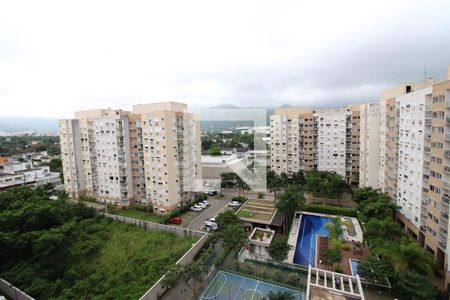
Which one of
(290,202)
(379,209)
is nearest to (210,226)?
(290,202)

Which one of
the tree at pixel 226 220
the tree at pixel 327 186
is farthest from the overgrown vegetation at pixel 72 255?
the tree at pixel 327 186

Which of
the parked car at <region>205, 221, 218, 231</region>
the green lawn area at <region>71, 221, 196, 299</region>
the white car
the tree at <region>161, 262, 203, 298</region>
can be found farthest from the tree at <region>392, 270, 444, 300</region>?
the white car

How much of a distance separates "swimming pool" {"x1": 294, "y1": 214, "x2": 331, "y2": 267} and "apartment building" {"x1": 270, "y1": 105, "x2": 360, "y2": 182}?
13658 millimetres

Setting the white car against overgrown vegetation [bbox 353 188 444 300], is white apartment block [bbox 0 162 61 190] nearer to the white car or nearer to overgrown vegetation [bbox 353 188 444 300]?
the white car

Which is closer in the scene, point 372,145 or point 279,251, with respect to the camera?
point 279,251

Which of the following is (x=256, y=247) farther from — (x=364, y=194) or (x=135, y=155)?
(x=135, y=155)

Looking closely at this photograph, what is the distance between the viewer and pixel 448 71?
53.8 feet

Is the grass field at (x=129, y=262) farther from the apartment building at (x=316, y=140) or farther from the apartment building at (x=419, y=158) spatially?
the apartment building at (x=316, y=140)

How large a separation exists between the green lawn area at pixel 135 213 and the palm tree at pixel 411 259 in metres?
20.8

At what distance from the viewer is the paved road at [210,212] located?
25.1 m

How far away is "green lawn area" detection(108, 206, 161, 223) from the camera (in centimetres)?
2661

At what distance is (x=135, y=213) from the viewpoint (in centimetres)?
2833

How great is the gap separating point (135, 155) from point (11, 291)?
17.2m

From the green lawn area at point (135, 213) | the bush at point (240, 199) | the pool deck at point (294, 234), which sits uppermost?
the bush at point (240, 199)
